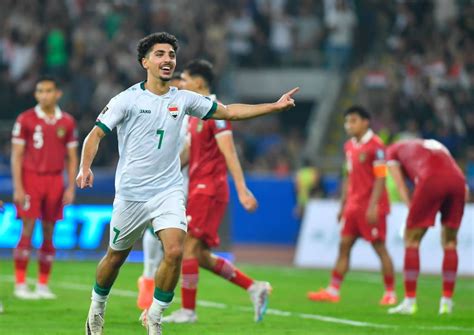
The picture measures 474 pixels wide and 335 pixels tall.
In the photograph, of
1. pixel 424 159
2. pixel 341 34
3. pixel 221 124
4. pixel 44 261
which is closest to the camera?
pixel 221 124

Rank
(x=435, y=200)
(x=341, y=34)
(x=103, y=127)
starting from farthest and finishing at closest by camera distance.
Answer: (x=341, y=34) → (x=435, y=200) → (x=103, y=127)

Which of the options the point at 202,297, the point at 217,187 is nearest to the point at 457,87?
the point at 202,297

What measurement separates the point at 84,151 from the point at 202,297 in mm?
5558

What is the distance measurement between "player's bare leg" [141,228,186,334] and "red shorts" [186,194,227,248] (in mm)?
→ 2345

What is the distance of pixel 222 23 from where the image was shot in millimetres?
29922

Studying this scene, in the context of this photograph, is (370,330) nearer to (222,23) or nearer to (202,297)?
(202,297)

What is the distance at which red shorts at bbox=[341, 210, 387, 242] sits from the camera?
1482cm

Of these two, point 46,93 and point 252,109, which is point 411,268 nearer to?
point 252,109

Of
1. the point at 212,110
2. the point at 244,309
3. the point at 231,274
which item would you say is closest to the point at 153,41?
the point at 212,110

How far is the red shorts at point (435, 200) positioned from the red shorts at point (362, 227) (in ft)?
5.65

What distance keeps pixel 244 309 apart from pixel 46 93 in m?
3.61

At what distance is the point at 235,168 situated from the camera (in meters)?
11.5

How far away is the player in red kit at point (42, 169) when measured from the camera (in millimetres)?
14375

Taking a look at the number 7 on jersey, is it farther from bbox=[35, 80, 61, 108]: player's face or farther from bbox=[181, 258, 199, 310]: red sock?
bbox=[35, 80, 61, 108]: player's face
